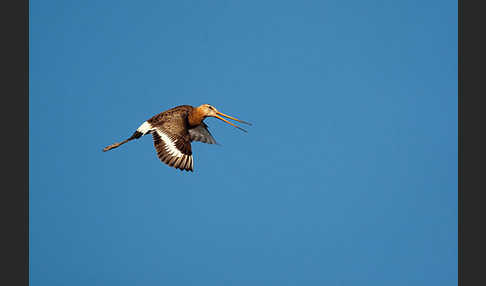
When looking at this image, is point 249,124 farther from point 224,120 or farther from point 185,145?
point 185,145

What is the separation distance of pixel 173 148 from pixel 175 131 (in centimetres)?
65

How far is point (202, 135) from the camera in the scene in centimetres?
2061

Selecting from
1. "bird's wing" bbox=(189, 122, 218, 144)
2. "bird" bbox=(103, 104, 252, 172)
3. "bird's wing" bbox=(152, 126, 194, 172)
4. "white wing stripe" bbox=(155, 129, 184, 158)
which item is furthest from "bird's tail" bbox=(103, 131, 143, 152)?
"bird's wing" bbox=(189, 122, 218, 144)

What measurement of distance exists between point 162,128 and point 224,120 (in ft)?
7.06

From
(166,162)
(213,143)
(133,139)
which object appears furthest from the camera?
(213,143)

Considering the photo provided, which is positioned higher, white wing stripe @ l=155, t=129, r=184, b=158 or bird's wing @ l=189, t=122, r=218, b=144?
bird's wing @ l=189, t=122, r=218, b=144

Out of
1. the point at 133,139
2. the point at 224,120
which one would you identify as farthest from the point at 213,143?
the point at 133,139

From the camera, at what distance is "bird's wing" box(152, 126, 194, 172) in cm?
1673

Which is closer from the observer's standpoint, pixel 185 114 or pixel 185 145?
pixel 185 145

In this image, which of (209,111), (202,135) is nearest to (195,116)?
(209,111)

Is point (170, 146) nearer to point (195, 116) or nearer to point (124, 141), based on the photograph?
point (195, 116)

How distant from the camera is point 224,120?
19188 mm

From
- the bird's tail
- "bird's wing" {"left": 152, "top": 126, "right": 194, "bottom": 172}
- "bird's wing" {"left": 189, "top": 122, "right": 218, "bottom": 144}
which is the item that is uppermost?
"bird's wing" {"left": 189, "top": 122, "right": 218, "bottom": 144}

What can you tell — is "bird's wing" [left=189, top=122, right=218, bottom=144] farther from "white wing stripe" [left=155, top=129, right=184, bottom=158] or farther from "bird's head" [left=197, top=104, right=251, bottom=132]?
"white wing stripe" [left=155, top=129, right=184, bottom=158]
